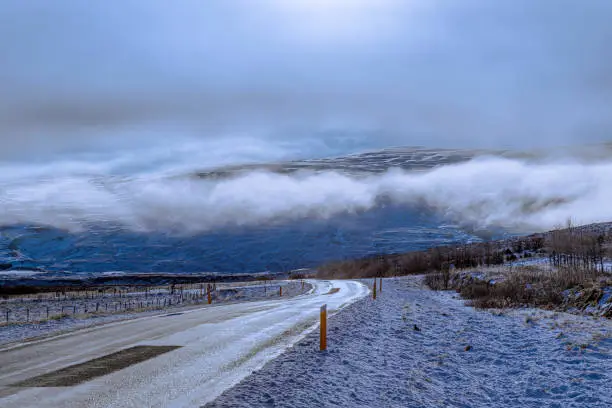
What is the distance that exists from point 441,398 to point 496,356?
15.6 ft

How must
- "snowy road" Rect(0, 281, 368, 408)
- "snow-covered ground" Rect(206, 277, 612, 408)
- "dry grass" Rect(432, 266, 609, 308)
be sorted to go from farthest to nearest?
"dry grass" Rect(432, 266, 609, 308)
"snow-covered ground" Rect(206, 277, 612, 408)
"snowy road" Rect(0, 281, 368, 408)

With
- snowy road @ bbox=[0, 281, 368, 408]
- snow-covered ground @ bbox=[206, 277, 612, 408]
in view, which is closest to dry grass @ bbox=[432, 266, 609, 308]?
snow-covered ground @ bbox=[206, 277, 612, 408]

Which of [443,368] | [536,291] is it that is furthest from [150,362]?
[536,291]

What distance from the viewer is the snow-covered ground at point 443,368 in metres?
9.73

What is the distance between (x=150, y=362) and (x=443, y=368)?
6.42 meters

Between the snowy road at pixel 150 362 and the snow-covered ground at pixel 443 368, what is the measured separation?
0.73 metres

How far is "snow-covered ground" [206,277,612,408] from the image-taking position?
9.73 m

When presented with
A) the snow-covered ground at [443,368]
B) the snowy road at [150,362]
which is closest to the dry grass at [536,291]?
the snow-covered ground at [443,368]

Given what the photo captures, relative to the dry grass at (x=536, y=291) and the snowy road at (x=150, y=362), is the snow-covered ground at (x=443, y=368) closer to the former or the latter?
the snowy road at (x=150, y=362)

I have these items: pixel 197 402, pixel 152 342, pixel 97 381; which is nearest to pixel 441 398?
pixel 197 402

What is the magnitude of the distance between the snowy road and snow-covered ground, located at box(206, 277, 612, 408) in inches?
28.9

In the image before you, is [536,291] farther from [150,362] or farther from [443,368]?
[150,362]

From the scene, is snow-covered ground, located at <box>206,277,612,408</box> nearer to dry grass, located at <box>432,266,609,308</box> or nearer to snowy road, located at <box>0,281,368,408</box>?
snowy road, located at <box>0,281,368,408</box>

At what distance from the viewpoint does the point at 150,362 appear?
1239 centimetres
